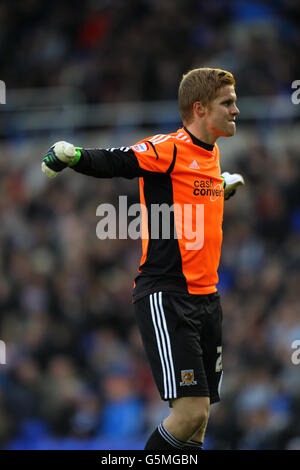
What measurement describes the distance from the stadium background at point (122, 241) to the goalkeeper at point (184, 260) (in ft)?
10.6

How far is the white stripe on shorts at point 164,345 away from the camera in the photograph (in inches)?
193

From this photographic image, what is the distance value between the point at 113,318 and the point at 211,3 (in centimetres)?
554

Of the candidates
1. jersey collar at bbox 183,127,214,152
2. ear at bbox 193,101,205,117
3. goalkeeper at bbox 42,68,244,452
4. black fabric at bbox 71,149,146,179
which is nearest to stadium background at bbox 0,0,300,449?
goalkeeper at bbox 42,68,244,452

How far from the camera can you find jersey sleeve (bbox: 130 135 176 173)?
15.9ft

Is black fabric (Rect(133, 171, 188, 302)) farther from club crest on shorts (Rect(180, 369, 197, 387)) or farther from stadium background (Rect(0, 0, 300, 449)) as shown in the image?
stadium background (Rect(0, 0, 300, 449))

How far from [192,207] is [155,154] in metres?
0.40

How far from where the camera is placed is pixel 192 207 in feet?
16.5

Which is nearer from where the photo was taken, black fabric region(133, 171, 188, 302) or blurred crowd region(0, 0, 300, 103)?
black fabric region(133, 171, 188, 302)

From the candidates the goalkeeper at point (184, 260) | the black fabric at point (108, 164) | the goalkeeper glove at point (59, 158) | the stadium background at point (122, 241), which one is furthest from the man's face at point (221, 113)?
the stadium background at point (122, 241)

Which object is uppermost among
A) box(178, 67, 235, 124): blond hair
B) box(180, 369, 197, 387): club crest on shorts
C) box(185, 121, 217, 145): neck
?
box(178, 67, 235, 124): blond hair

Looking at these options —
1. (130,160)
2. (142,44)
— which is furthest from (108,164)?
(142,44)

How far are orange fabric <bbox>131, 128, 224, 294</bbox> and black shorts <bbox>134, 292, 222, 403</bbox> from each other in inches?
5.0

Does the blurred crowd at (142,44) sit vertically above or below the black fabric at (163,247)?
above

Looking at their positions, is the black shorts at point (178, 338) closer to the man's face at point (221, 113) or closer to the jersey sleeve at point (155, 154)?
the jersey sleeve at point (155, 154)
